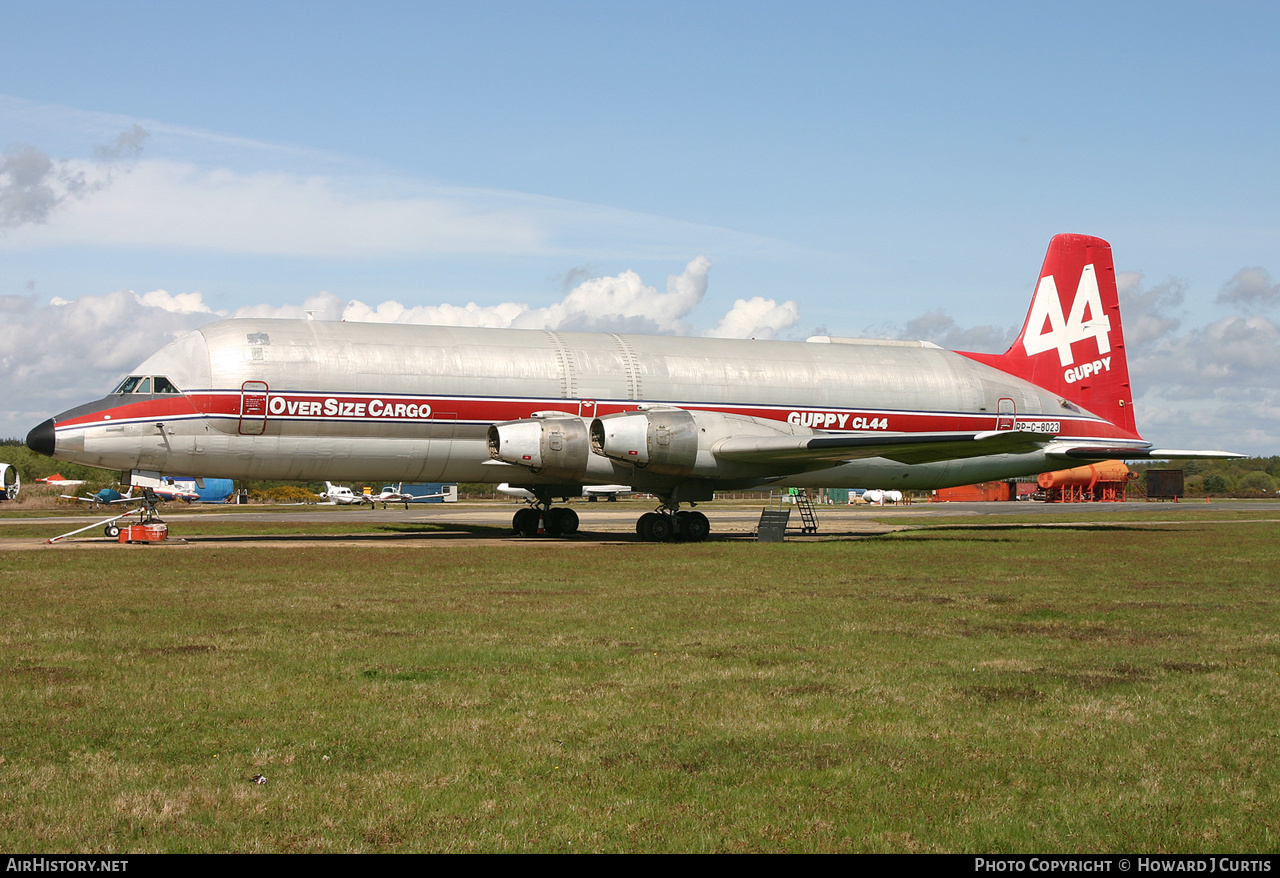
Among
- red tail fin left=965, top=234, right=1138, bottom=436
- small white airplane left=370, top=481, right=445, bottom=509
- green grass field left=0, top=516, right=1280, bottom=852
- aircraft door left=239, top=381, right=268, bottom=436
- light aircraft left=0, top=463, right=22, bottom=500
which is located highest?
red tail fin left=965, top=234, right=1138, bottom=436

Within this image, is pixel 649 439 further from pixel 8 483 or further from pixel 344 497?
pixel 8 483

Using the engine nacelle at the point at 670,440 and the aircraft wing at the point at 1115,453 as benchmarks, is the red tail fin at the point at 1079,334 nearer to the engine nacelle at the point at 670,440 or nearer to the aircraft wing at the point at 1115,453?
the aircraft wing at the point at 1115,453

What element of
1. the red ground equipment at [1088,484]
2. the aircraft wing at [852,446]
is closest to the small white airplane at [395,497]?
the red ground equipment at [1088,484]

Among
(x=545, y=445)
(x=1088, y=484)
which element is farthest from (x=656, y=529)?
(x=1088, y=484)

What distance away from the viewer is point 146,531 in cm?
2686

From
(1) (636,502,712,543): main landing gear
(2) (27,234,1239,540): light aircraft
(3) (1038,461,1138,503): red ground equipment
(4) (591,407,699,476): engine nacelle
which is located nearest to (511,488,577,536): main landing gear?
(2) (27,234,1239,540): light aircraft

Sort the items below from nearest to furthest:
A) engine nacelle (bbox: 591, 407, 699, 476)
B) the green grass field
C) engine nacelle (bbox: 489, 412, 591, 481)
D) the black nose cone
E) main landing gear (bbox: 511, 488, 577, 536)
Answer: the green grass field, the black nose cone, engine nacelle (bbox: 489, 412, 591, 481), engine nacelle (bbox: 591, 407, 699, 476), main landing gear (bbox: 511, 488, 577, 536)

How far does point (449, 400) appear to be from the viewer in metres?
27.7

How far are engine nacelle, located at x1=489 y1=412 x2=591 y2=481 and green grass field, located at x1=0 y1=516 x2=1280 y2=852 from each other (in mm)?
10575

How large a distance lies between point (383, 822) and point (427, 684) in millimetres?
3424

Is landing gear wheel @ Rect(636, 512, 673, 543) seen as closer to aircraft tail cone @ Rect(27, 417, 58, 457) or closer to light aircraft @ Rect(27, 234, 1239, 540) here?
light aircraft @ Rect(27, 234, 1239, 540)

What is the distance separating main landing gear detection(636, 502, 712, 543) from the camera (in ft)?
94.4

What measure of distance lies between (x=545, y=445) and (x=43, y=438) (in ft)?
39.4
